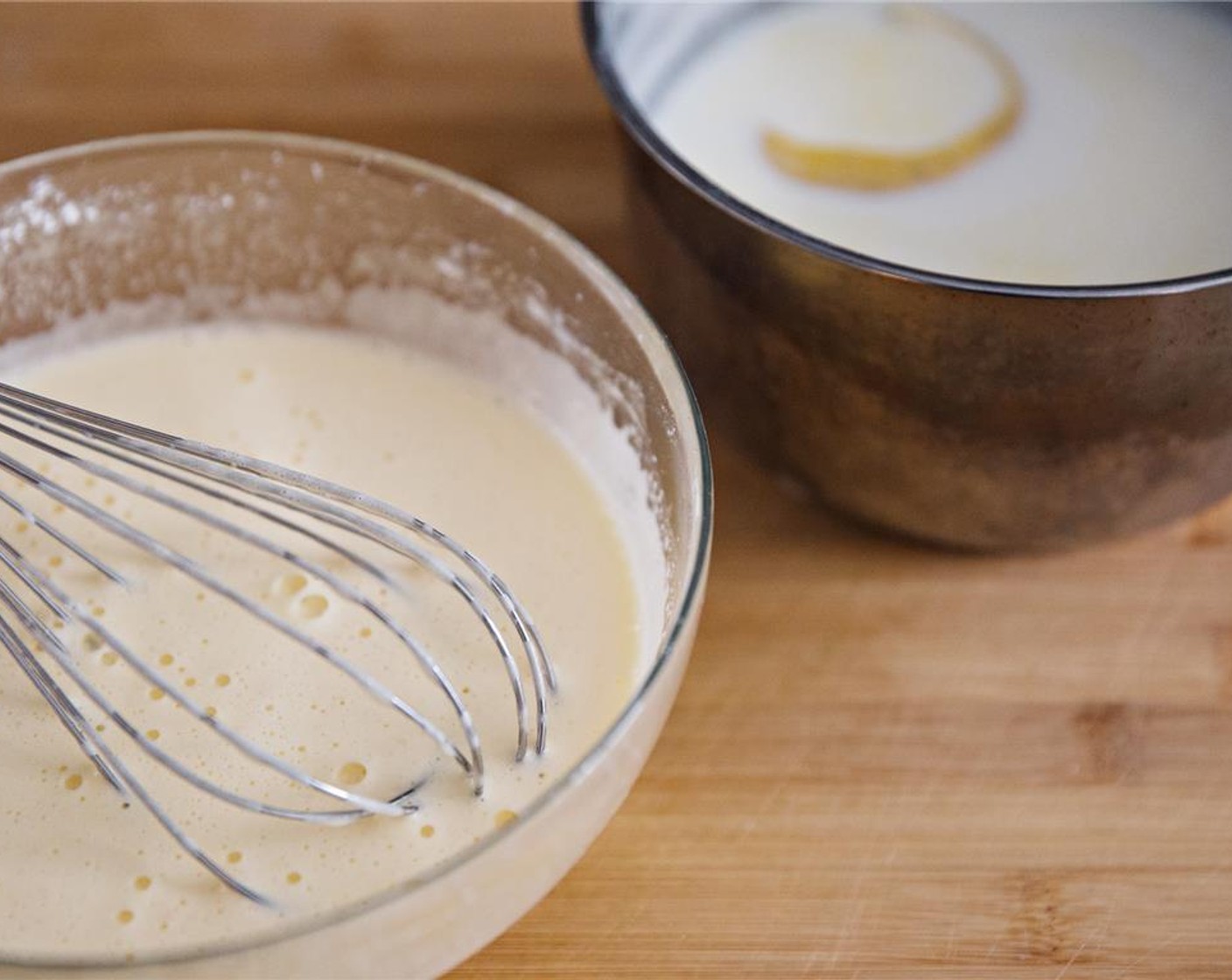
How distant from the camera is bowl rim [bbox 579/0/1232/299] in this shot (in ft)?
2.19

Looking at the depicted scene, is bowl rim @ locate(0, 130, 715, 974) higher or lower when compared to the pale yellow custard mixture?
higher

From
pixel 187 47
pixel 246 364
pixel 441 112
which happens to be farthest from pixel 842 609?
pixel 187 47

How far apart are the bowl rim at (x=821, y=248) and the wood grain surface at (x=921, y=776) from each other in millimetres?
207

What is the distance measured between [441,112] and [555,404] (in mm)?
337

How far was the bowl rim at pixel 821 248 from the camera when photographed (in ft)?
2.19

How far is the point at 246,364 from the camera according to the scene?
905 millimetres

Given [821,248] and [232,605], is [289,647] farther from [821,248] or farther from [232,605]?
[821,248]

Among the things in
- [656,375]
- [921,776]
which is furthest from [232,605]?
[921,776]

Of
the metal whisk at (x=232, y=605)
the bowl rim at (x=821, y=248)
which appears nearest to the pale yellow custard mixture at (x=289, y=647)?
the metal whisk at (x=232, y=605)

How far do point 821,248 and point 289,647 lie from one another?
326 millimetres

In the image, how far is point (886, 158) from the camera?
0.88 metres

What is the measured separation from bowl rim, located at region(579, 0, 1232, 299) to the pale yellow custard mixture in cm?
16

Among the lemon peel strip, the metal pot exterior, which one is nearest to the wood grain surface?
the metal pot exterior

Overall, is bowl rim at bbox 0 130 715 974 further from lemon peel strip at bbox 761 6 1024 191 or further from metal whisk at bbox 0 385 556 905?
lemon peel strip at bbox 761 6 1024 191
